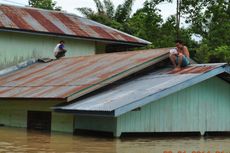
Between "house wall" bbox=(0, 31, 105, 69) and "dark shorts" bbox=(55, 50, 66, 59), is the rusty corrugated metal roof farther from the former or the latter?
"house wall" bbox=(0, 31, 105, 69)

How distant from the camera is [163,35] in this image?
36281 millimetres

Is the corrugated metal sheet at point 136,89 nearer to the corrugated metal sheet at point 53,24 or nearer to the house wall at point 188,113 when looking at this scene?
the house wall at point 188,113

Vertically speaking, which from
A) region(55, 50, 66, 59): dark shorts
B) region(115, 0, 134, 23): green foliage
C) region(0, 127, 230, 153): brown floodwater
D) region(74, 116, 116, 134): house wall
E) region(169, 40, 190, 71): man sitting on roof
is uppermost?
region(115, 0, 134, 23): green foliage

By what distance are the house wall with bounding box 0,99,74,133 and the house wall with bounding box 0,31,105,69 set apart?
466 centimetres

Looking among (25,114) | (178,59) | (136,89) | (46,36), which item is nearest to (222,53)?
(46,36)

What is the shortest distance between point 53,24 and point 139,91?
1221 centimetres

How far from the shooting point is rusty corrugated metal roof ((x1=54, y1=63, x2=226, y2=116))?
14086 millimetres

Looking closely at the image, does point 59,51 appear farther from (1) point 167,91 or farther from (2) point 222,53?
(2) point 222,53

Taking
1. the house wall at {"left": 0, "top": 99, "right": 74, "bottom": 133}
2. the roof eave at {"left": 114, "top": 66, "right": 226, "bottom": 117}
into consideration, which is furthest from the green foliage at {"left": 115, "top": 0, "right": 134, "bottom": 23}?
the roof eave at {"left": 114, "top": 66, "right": 226, "bottom": 117}

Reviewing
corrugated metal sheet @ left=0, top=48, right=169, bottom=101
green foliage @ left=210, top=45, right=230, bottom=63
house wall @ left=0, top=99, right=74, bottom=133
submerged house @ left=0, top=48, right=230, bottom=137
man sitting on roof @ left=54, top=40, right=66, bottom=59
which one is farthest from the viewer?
green foliage @ left=210, top=45, right=230, bottom=63

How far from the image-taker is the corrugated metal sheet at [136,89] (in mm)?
14359

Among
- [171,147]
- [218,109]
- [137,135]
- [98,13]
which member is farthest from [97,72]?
[98,13]

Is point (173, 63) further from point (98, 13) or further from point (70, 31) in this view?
point (98, 13)

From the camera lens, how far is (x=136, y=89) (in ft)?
51.0
